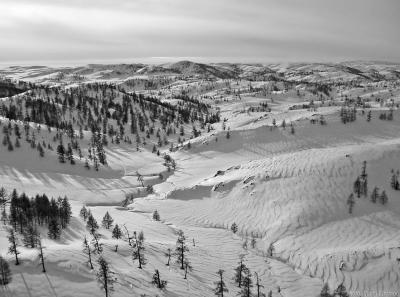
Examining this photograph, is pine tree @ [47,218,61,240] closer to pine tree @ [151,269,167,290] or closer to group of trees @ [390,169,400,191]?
pine tree @ [151,269,167,290]

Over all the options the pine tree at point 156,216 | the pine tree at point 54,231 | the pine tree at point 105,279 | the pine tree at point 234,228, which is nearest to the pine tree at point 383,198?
the pine tree at point 234,228

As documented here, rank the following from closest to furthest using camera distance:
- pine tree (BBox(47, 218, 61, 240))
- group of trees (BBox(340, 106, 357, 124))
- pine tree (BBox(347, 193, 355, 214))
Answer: pine tree (BBox(47, 218, 61, 240)) → pine tree (BBox(347, 193, 355, 214)) → group of trees (BBox(340, 106, 357, 124))

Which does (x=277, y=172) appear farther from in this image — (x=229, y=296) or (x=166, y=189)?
(x=229, y=296)

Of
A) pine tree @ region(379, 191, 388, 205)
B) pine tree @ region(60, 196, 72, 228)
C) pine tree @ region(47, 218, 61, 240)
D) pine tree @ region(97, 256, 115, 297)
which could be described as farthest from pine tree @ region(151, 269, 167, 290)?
pine tree @ region(379, 191, 388, 205)

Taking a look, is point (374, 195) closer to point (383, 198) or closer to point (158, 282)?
point (383, 198)

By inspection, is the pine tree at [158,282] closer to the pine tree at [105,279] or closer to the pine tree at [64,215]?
the pine tree at [105,279]

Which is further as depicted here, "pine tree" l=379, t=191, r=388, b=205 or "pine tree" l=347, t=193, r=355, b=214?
"pine tree" l=379, t=191, r=388, b=205

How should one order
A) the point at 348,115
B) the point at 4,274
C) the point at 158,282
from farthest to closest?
the point at 348,115, the point at 158,282, the point at 4,274

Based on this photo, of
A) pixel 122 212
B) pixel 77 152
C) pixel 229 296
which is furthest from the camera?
pixel 77 152

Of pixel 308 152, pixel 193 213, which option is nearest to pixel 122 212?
pixel 193 213

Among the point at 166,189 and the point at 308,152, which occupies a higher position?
the point at 308,152

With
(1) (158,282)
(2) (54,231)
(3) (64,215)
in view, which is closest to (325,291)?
(1) (158,282)
